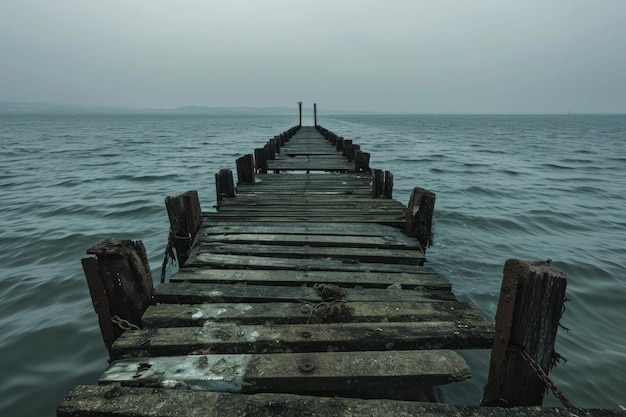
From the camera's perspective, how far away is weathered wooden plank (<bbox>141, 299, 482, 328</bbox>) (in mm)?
2893

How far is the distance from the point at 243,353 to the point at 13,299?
5991 millimetres

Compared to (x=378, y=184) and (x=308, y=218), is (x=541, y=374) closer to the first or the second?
(x=308, y=218)

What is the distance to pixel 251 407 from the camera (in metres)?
1.94

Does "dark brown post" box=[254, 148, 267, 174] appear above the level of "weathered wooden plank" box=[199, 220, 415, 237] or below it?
above

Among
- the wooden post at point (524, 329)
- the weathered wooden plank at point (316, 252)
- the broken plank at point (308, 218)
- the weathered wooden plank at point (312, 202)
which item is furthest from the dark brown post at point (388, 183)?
the wooden post at point (524, 329)

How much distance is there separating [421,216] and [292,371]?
346 centimetres

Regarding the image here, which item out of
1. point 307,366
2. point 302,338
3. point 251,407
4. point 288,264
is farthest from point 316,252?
point 251,407

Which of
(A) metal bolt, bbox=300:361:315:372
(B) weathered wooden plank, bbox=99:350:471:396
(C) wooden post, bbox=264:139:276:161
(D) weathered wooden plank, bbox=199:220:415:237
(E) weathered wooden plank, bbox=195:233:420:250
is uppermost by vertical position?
(C) wooden post, bbox=264:139:276:161

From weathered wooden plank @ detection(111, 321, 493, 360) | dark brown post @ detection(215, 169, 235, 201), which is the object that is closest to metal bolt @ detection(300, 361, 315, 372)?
weathered wooden plank @ detection(111, 321, 493, 360)

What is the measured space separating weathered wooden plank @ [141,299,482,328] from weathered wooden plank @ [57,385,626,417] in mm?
856

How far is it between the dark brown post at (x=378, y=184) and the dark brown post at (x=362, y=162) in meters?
3.33

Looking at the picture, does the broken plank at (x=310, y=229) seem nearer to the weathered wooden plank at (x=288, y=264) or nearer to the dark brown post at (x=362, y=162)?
the weathered wooden plank at (x=288, y=264)

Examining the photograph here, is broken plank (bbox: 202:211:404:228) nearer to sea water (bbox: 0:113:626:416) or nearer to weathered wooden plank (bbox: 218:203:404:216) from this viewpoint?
weathered wooden plank (bbox: 218:203:404:216)

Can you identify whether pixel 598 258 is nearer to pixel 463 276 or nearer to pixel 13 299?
pixel 463 276
